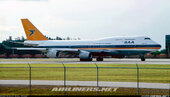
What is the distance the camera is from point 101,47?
5850 cm

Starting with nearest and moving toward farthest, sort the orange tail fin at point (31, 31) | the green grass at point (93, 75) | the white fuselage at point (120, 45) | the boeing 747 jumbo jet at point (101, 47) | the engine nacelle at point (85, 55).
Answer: the green grass at point (93, 75)
the white fuselage at point (120, 45)
the boeing 747 jumbo jet at point (101, 47)
the engine nacelle at point (85, 55)
the orange tail fin at point (31, 31)

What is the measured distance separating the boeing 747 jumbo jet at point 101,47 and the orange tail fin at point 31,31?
1219mm

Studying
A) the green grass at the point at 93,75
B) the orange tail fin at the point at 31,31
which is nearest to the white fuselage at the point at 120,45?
the orange tail fin at the point at 31,31

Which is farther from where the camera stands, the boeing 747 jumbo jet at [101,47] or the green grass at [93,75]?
the boeing 747 jumbo jet at [101,47]

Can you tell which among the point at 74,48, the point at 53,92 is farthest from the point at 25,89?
the point at 74,48

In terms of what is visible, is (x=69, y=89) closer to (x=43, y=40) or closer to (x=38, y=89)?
(x=38, y=89)

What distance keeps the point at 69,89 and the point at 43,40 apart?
47.3 m

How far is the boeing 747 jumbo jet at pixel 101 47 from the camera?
5559 centimetres

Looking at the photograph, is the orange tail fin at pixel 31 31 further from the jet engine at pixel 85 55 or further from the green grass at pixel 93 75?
the green grass at pixel 93 75

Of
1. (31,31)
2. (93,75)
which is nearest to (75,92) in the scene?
(93,75)

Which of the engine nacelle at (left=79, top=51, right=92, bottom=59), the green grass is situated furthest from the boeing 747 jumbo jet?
the green grass

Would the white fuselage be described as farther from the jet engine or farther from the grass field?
the grass field

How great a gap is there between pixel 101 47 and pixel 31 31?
1644 cm

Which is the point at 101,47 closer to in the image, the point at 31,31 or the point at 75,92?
the point at 31,31
